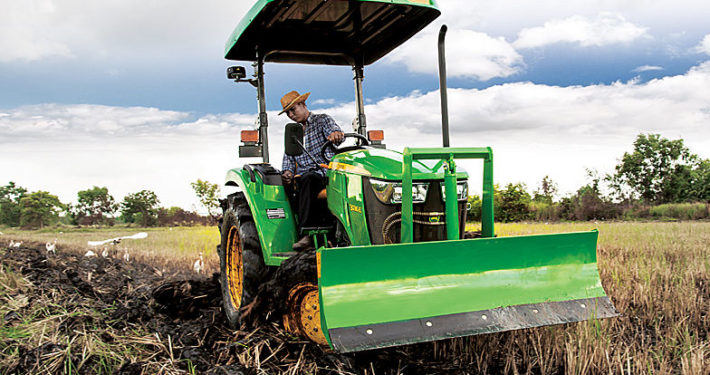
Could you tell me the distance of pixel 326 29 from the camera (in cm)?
521

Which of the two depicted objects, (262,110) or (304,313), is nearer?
(304,313)

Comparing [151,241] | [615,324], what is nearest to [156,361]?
[615,324]

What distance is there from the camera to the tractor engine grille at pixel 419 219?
388 cm

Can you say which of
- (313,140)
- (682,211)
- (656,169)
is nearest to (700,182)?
(656,169)

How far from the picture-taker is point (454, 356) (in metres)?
3.91

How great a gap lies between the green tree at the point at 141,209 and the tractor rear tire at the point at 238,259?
55.1 feet

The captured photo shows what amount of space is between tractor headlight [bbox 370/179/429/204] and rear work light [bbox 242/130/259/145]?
5.98 ft

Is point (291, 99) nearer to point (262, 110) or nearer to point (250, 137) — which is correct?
point (262, 110)

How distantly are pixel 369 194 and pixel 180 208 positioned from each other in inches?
766

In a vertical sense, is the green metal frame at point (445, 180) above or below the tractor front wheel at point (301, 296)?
above

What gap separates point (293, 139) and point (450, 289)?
5.24 feet

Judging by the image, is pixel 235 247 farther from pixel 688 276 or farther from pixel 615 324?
pixel 688 276

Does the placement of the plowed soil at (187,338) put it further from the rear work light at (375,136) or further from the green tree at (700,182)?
the green tree at (700,182)

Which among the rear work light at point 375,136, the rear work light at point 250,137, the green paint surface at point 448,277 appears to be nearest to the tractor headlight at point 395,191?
the green paint surface at point 448,277
